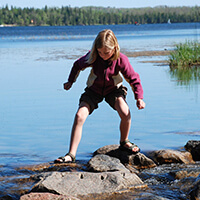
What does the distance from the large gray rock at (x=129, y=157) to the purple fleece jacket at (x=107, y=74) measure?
773mm

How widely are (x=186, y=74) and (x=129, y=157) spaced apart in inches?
388

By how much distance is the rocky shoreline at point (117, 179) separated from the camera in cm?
465

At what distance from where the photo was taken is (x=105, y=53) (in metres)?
5.61

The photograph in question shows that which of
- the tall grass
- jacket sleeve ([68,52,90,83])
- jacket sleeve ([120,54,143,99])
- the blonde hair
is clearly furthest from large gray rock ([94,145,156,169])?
the tall grass

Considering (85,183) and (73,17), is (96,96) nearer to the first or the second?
(85,183)

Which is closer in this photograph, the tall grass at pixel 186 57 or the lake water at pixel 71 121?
the lake water at pixel 71 121

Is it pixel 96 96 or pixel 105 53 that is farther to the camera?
pixel 96 96

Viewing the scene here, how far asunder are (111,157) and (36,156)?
3.98 ft

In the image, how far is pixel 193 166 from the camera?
5.79 m

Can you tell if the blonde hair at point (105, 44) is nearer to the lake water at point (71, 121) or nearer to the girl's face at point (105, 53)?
the girl's face at point (105, 53)

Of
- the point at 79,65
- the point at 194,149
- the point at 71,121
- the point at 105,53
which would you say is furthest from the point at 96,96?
the point at 71,121

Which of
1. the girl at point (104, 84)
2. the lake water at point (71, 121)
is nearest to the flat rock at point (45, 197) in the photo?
the girl at point (104, 84)

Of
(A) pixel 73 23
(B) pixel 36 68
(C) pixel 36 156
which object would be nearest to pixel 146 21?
(A) pixel 73 23

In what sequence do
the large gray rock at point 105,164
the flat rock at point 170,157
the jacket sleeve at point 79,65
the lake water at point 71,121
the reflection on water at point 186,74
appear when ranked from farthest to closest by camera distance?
the reflection on water at point 186,74
the lake water at point 71,121
the flat rock at point 170,157
the jacket sleeve at point 79,65
the large gray rock at point 105,164
